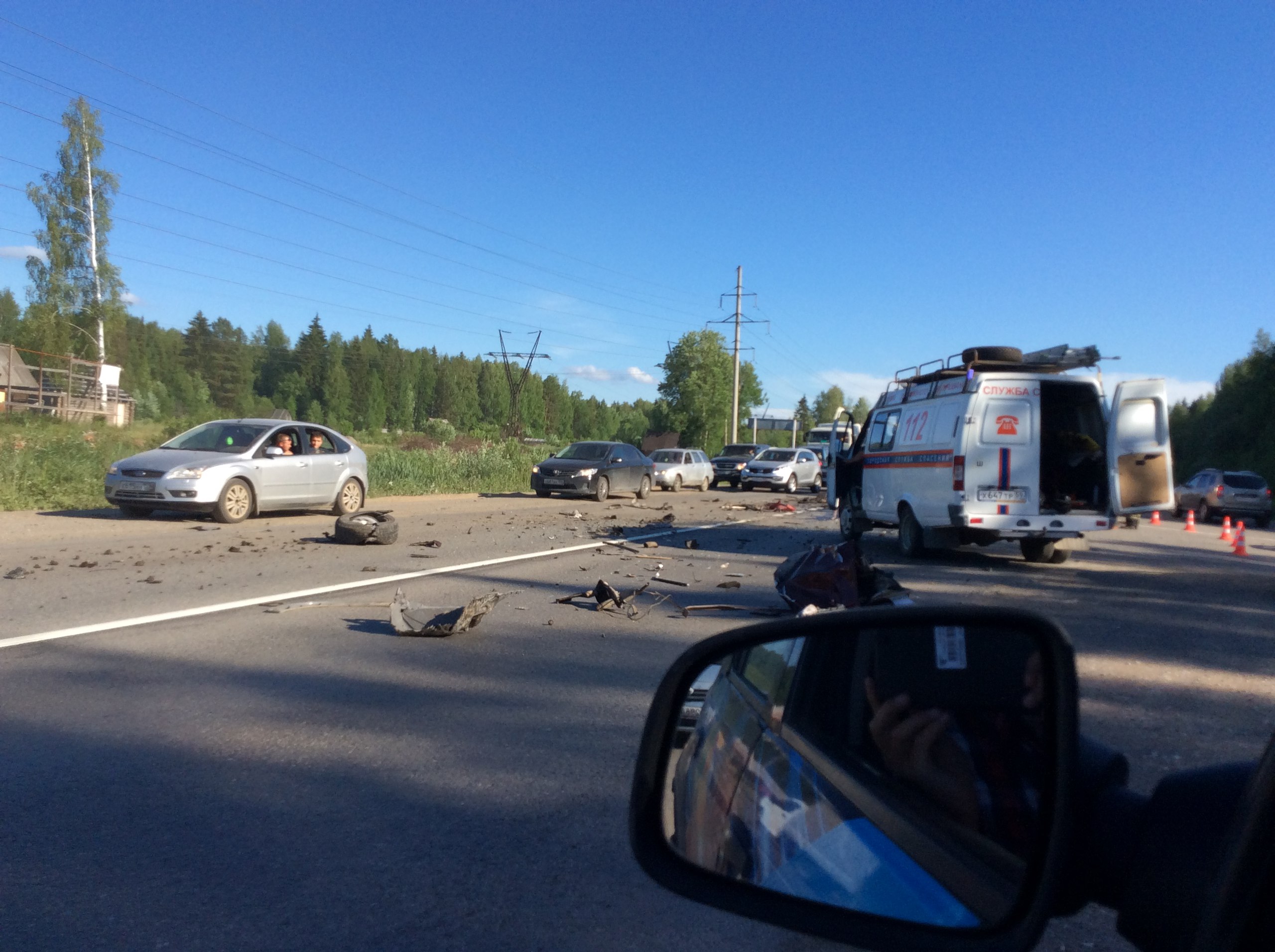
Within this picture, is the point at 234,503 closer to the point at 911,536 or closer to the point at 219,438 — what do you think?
the point at 219,438

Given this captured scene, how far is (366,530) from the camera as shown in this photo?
12.7 meters

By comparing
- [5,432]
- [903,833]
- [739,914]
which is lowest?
[739,914]

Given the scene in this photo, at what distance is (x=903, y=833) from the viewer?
1.61 m

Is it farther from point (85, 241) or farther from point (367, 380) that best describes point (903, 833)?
point (367, 380)

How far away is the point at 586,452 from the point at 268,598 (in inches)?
665

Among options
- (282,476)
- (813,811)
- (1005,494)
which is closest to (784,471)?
(282,476)

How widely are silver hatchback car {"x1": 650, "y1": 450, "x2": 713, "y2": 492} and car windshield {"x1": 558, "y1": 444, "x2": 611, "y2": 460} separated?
293 inches

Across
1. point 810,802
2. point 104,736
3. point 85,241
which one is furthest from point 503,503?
point 85,241

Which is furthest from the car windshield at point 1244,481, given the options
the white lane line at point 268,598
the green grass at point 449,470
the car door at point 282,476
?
the car door at point 282,476

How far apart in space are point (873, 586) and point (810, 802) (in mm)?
5956

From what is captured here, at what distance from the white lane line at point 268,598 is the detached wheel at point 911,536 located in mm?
4129

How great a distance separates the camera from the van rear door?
1145 centimetres

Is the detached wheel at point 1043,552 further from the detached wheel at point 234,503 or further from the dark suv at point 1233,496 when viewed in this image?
the dark suv at point 1233,496

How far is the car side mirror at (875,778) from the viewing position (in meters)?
1.44
